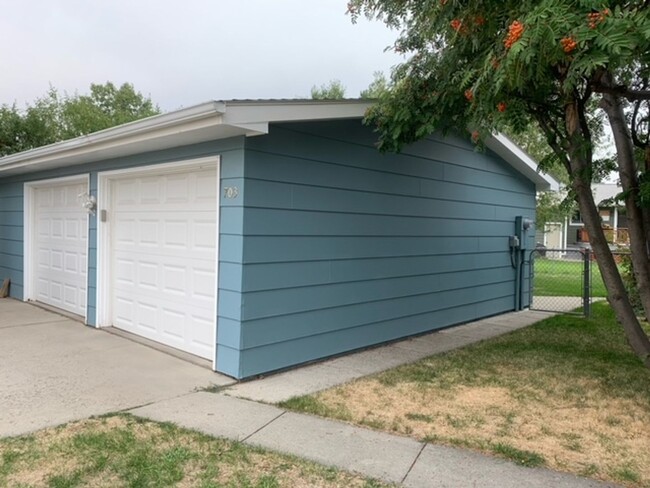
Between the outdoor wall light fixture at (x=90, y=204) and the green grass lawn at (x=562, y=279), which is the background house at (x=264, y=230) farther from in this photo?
the green grass lawn at (x=562, y=279)

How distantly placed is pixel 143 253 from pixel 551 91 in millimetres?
4933

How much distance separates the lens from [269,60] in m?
21.1

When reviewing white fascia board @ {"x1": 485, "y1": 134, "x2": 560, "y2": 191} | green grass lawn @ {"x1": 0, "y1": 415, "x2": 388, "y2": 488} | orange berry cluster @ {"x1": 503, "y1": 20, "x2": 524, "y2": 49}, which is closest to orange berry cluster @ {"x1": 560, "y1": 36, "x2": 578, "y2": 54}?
orange berry cluster @ {"x1": 503, "y1": 20, "x2": 524, "y2": 49}

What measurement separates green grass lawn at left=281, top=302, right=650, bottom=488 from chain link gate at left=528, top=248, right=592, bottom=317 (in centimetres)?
259

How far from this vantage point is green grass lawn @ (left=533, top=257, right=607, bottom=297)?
1277 centimetres

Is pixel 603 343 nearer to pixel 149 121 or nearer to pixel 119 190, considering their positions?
pixel 149 121

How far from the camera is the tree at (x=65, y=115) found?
45.7 feet

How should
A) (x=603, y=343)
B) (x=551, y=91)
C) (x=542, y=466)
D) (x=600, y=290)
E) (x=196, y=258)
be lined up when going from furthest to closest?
(x=600, y=290) < (x=603, y=343) < (x=196, y=258) < (x=551, y=91) < (x=542, y=466)

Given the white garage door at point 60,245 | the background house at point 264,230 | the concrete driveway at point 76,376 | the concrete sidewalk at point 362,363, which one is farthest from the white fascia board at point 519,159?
the white garage door at point 60,245

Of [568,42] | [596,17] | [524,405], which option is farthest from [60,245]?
[596,17]

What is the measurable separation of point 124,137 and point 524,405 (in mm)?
4770

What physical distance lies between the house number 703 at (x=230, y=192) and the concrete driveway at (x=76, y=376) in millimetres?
1781

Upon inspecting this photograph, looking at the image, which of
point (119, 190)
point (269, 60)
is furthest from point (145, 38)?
point (119, 190)

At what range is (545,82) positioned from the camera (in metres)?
3.78
